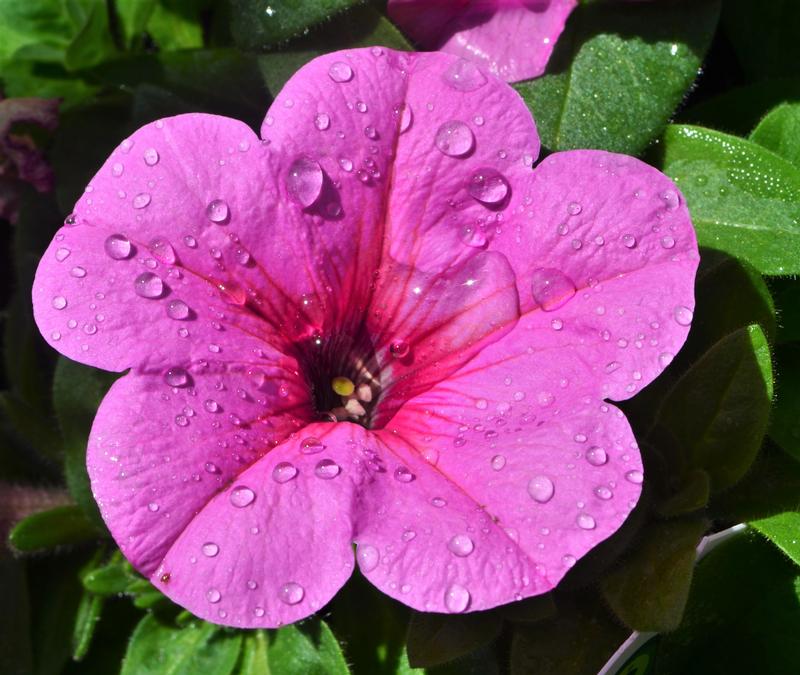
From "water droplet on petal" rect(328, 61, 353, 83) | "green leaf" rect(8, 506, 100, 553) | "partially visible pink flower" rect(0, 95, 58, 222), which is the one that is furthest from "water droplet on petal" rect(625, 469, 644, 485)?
"partially visible pink flower" rect(0, 95, 58, 222)

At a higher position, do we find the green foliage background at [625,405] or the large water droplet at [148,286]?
the large water droplet at [148,286]

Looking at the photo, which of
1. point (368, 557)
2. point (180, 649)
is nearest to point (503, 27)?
point (368, 557)

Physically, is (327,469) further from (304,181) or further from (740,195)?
(740,195)

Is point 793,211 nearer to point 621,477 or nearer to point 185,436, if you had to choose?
point 621,477

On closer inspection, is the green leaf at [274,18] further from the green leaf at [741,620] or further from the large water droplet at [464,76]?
the green leaf at [741,620]

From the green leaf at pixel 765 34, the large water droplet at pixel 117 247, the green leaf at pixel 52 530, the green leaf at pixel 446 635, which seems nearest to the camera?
the large water droplet at pixel 117 247

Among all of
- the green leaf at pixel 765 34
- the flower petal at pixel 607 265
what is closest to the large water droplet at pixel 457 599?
the flower petal at pixel 607 265

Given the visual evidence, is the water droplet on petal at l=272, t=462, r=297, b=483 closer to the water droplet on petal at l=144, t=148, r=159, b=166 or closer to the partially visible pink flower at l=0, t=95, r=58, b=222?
the water droplet on petal at l=144, t=148, r=159, b=166
